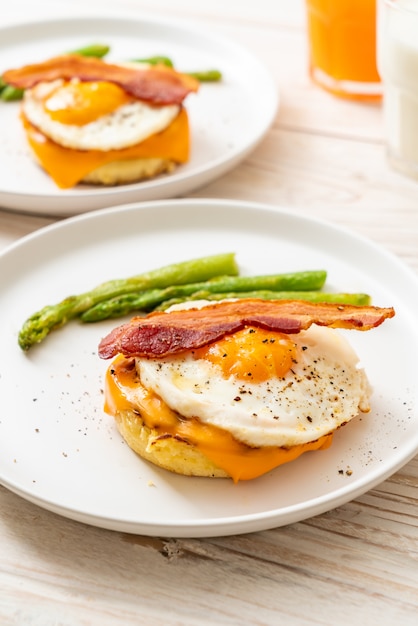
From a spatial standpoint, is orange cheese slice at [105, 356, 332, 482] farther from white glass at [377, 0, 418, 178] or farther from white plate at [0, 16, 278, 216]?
white glass at [377, 0, 418, 178]

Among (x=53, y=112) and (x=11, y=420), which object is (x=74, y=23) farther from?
(x=11, y=420)

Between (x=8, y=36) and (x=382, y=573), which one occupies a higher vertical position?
(x=8, y=36)

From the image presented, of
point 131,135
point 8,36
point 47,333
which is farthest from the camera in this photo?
point 8,36

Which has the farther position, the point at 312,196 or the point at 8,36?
the point at 8,36

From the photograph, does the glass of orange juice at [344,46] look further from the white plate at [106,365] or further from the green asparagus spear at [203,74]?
the white plate at [106,365]

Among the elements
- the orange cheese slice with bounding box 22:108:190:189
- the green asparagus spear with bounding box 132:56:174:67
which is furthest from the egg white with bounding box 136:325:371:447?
the green asparagus spear with bounding box 132:56:174:67

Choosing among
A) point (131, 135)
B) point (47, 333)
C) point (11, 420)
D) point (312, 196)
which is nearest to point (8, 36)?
point (131, 135)
